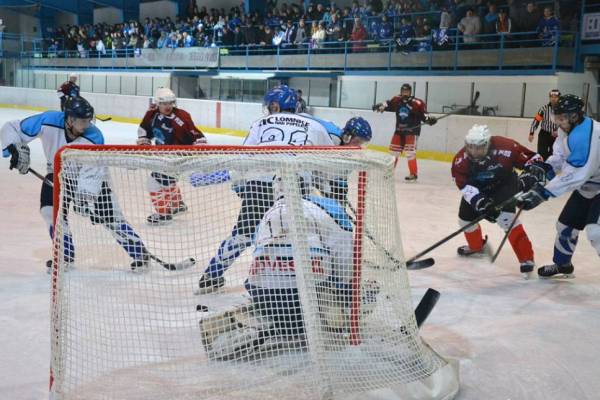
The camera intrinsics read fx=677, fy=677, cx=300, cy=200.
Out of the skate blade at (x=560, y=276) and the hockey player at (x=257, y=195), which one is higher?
the hockey player at (x=257, y=195)

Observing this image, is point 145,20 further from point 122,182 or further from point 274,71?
A: point 122,182

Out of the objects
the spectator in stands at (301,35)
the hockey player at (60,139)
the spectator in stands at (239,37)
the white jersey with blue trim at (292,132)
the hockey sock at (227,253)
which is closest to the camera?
the hockey sock at (227,253)

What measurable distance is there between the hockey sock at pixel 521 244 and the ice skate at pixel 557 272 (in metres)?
0.12

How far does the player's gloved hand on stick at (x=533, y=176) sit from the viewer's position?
398 cm

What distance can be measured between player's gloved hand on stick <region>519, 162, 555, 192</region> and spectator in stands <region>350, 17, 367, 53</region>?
10660 mm

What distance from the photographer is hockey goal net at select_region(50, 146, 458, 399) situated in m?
2.38

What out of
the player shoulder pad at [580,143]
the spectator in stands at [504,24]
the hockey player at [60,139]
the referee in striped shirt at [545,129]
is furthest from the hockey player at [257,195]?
the spectator in stands at [504,24]

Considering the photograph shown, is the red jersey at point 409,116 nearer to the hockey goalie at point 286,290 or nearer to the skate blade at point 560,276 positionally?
the skate blade at point 560,276

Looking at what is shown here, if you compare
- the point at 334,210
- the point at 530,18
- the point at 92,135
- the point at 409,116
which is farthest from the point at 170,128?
the point at 530,18

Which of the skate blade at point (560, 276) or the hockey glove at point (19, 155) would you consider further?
the skate blade at point (560, 276)

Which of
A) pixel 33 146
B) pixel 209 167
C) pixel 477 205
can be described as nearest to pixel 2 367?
pixel 209 167

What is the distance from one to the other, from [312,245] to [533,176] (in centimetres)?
202

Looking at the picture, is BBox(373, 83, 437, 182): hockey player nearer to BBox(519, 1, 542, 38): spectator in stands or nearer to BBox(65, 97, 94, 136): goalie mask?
BBox(519, 1, 542, 38): spectator in stands

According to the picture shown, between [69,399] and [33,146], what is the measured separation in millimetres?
9404
